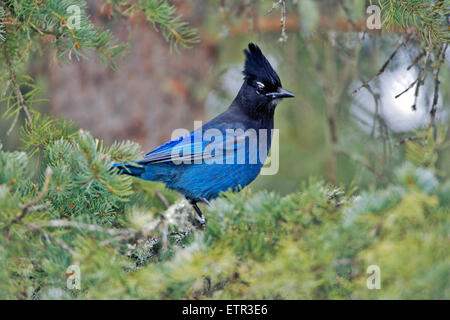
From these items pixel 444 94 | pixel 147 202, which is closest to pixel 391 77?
pixel 444 94

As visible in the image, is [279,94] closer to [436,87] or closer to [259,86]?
[259,86]

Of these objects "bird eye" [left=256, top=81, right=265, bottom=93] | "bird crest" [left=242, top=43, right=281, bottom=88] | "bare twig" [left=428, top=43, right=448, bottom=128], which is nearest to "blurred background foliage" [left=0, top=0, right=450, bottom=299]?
"bare twig" [left=428, top=43, right=448, bottom=128]

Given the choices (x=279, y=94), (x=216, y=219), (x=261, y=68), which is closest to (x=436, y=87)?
(x=279, y=94)

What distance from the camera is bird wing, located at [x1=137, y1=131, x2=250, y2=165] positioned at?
3.05 metres

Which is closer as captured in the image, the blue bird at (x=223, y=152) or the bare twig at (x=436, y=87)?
the bare twig at (x=436, y=87)

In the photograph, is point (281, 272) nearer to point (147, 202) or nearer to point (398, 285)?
point (398, 285)

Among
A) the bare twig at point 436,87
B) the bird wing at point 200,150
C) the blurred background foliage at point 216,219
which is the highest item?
the bare twig at point 436,87

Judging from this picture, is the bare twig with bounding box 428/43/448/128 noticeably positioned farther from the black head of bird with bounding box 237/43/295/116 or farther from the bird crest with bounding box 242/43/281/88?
the bird crest with bounding box 242/43/281/88

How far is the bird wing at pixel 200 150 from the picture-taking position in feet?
10.0

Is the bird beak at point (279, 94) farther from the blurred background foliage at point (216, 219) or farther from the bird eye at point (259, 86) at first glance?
the blurred background foliage at point (216, 219)

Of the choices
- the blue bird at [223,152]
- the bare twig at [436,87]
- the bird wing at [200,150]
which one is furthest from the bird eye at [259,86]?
the bare twig at [436,87]

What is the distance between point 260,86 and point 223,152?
2.00 feet

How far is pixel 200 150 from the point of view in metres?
3.12

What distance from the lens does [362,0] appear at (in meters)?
3.08
